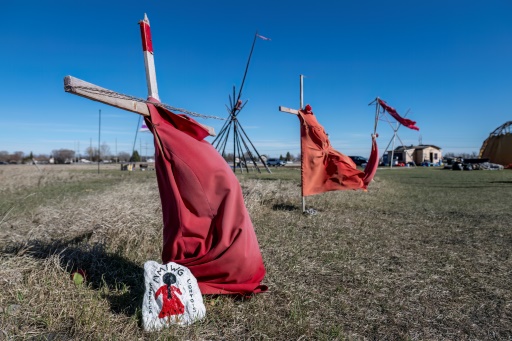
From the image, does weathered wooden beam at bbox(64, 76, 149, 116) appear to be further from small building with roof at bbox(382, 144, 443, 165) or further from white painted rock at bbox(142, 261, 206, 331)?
small building with roof at bbox(382, 144, 443, 165)

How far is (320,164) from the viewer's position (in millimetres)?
8227

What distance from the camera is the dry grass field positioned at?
2857mm

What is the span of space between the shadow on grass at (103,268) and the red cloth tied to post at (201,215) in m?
0.54

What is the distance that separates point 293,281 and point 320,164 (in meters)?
4.52

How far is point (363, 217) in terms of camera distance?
26.9ft

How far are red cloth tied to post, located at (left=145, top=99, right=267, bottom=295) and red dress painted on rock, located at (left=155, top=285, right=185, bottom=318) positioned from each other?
324 millimetres

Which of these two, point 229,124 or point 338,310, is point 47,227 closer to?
point 338,310

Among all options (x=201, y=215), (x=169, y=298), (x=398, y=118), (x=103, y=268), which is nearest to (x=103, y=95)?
(x=201, y=215)

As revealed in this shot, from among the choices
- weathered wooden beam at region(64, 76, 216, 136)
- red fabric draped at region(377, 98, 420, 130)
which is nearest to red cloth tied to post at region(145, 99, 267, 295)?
weathered wooden beam at region(64, 76, 216, 136)

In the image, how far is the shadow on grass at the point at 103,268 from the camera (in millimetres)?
3279

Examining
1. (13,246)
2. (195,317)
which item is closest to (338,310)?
(195,317)

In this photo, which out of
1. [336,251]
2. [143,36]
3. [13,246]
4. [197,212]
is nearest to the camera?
[197,212]

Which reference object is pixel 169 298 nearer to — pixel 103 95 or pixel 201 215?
pixel 201 215

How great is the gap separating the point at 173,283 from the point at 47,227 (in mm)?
3514
